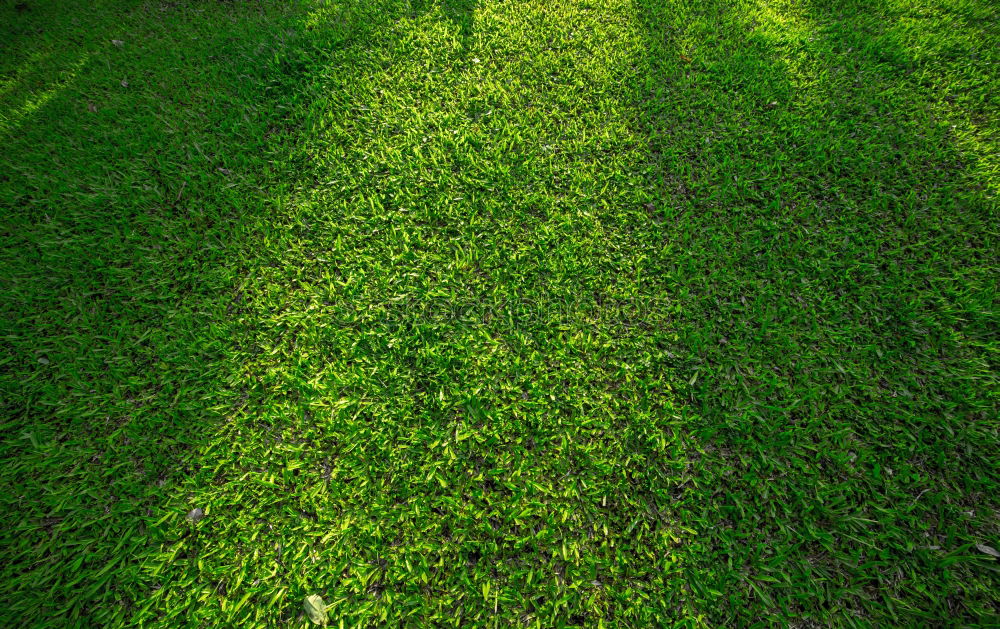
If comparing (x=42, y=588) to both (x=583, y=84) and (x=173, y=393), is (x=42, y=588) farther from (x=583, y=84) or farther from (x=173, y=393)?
(x=583, y=84)

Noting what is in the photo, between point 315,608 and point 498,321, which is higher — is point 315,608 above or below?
below

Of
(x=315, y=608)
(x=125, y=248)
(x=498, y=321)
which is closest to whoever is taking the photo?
(x=315, y=608)

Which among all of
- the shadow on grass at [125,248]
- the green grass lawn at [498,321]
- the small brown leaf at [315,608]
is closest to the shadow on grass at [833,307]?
the green grass lawn at [498,321]

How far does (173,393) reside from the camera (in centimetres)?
240

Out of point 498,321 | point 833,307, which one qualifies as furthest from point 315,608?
point 833,307

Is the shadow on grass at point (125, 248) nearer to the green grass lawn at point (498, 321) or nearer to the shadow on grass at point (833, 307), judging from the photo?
the green grass lawn at point (498, 321)

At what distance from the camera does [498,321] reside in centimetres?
266

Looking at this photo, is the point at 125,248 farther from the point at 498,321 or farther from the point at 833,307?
the point at 833,307

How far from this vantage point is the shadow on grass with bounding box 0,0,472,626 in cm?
202

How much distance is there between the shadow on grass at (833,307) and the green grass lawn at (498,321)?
2cm

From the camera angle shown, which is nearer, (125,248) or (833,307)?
(833,307)

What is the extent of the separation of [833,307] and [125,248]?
5185 millimetres

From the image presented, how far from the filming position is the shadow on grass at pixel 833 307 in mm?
1978

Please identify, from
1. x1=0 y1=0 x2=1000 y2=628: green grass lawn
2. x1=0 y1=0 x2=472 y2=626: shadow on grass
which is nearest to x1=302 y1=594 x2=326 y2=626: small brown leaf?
x1=0 y1=0 x2=1000 y2=628: green grass lawn
